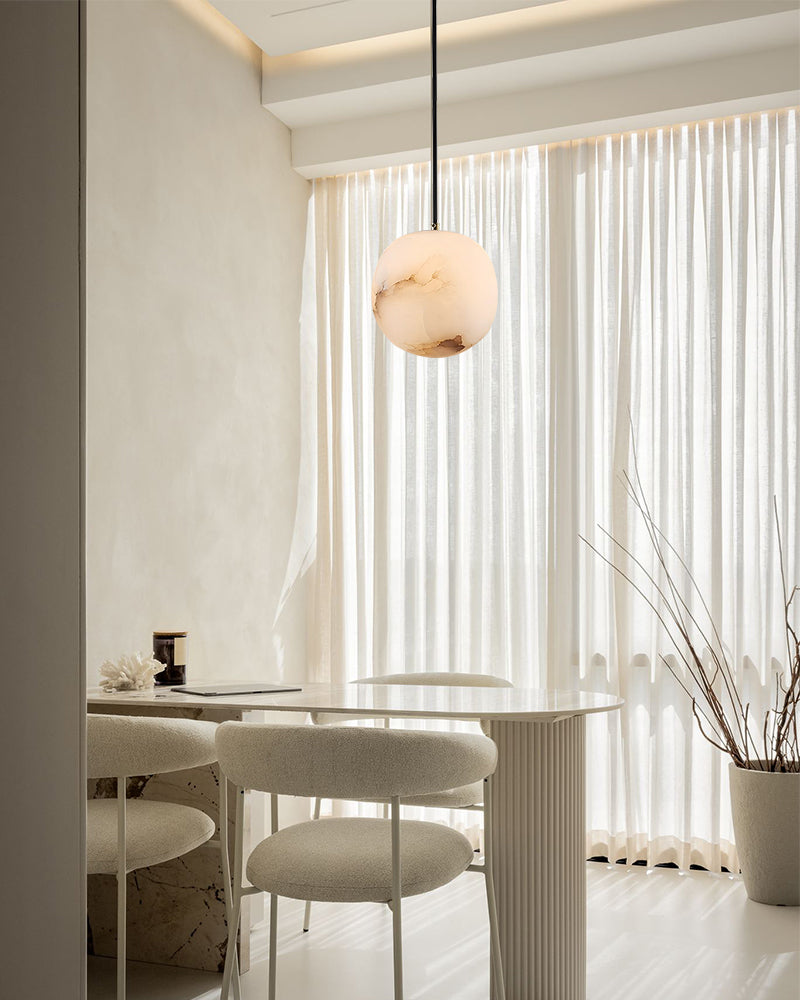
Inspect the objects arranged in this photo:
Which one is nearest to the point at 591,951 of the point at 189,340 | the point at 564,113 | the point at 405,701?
the point at 405,701

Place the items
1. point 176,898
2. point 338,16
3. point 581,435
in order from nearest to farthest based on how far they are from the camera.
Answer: point 176,898
point 338,16
point 581,435

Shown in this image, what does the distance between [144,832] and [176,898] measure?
0.53 meters

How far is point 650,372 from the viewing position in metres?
3.72

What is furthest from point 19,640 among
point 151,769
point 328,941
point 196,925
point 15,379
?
point 328,941

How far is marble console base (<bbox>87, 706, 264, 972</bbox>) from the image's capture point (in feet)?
8.69

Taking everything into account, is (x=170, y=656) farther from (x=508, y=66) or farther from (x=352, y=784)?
(x=508, y=66)

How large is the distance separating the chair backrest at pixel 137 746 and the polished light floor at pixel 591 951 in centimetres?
80

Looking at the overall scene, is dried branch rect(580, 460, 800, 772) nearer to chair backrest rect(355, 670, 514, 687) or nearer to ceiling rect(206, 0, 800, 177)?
chair backrest rect(355, 670, 514, 687)

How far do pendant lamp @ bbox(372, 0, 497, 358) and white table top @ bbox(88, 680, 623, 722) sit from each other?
35.7 inches

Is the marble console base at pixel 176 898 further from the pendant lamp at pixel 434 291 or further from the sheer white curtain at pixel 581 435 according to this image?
the sheer white curtain at pixel 581 435

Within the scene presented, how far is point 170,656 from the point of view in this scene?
114 inches

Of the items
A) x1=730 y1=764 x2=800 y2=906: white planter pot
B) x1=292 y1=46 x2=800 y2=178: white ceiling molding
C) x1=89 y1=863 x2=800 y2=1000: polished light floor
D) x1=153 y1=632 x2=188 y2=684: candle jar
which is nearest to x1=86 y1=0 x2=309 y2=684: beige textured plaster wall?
x1=153 y1=632 x2=188 y2=684: candle jar

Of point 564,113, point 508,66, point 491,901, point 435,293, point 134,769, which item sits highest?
point 508,66

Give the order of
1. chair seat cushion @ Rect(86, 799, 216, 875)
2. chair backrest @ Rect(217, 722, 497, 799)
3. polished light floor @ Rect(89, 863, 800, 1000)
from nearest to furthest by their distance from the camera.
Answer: chair backrest @ Rect(217, 722, 497, 799), chair seat cushion @ Rect(86, 799, 216, 875), polished light floor @ Rect(89, 863, 800, 1000)
